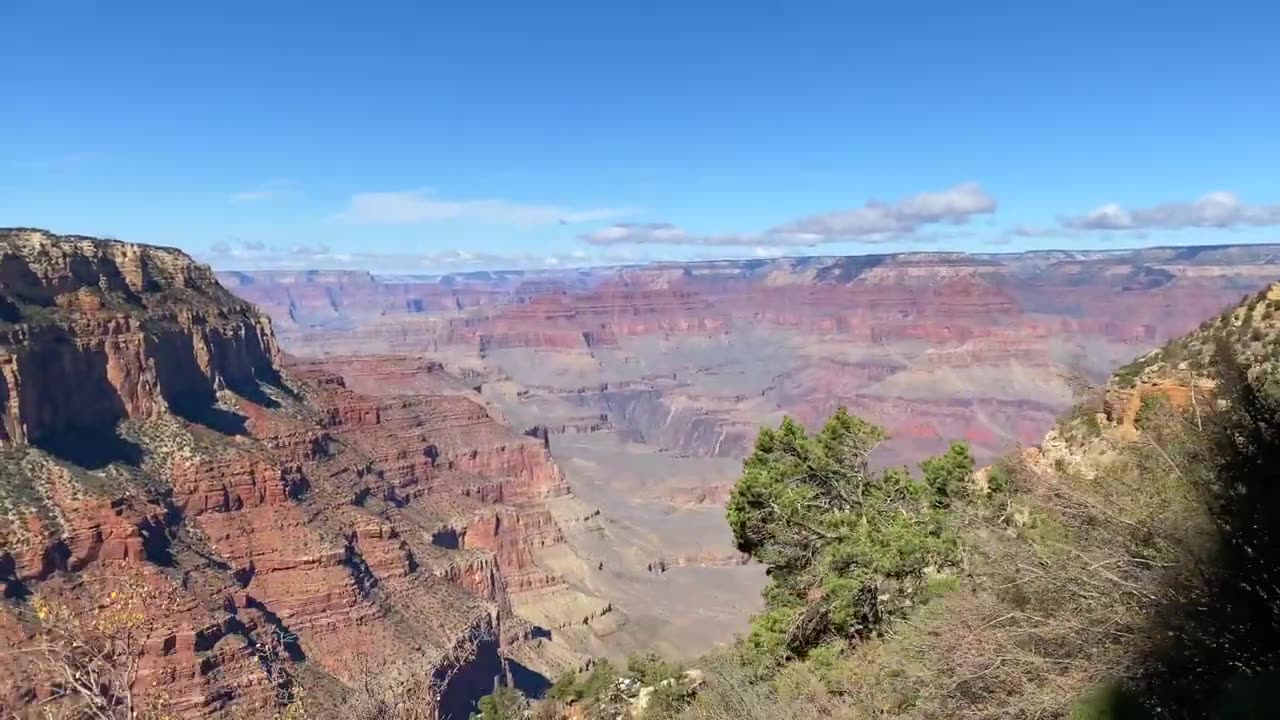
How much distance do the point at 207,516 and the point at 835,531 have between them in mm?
42592

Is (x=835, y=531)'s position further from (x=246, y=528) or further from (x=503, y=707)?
(x=246, y=528)

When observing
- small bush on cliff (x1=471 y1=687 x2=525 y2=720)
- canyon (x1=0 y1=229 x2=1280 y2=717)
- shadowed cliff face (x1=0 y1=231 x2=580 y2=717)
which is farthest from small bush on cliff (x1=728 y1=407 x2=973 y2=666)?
shadowed cliff face (x1=0 y1=231 x2=580 y2=717)

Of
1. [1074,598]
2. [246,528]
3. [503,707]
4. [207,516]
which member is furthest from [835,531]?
[207,516]

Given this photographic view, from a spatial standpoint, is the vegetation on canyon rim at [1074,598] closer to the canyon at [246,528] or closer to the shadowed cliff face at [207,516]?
the canyon at [246,528]

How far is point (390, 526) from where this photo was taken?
193ft

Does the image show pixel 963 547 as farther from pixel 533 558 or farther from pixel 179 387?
pixel 533 558

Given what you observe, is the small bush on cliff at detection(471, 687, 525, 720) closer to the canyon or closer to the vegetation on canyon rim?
the canyon

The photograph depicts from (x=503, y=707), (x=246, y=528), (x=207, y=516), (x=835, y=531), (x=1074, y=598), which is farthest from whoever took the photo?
(x=246, y=528)

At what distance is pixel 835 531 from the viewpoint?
1939 centimetres

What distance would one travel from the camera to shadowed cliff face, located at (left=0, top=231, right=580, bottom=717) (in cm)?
3759

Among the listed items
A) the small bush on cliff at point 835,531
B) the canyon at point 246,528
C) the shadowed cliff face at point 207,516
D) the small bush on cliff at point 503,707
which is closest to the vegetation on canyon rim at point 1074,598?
the small bush on cliff at point 835,531

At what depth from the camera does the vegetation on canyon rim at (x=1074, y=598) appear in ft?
27.0

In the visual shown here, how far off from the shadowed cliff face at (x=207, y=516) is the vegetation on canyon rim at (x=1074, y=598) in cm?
1631

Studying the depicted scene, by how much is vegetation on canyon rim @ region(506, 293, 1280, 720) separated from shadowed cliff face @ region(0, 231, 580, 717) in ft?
53.5
